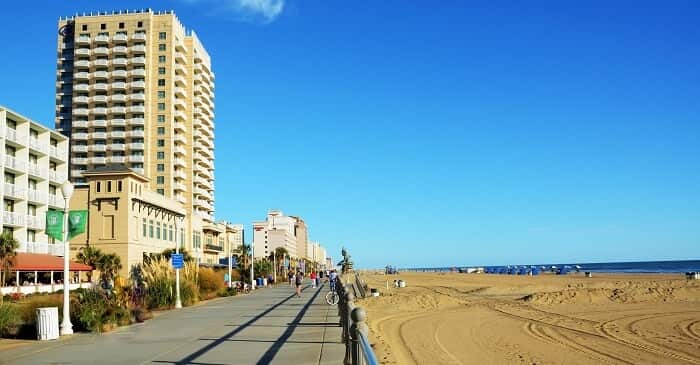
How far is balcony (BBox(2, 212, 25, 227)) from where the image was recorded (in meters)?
48.8

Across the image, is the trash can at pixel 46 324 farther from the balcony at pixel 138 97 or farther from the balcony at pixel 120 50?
the balcony at pixel 120 50

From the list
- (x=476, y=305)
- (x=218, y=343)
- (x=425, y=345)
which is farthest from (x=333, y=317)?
(x=476, y=305)

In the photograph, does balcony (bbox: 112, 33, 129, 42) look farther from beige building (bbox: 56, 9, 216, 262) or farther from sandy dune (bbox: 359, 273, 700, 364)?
sandy dune (bbox: 359, 273, 700, 364)

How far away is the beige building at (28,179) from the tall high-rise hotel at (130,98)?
35.5 meters

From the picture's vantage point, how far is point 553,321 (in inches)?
948

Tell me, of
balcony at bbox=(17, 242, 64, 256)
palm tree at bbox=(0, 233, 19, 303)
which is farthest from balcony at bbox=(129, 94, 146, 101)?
palm tree at bbox=(0, 233, 19, 303)

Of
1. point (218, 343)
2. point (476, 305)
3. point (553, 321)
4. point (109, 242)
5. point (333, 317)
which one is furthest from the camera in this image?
point (109, 242)

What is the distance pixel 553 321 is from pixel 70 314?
16.3 meters

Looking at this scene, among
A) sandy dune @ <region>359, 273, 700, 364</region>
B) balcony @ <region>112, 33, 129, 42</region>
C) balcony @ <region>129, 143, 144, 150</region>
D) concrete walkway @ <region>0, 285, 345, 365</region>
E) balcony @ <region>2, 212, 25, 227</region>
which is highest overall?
balcony @ <region>112, 33, 129, 42</region>

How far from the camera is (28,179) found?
174ft

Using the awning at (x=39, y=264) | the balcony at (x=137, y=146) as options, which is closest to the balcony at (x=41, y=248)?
the awning at (x=39, y=264)

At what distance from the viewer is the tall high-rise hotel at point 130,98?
93.4 meters

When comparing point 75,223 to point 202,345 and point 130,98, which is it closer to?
point 202,345

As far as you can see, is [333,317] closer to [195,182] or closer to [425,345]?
[425,345]
